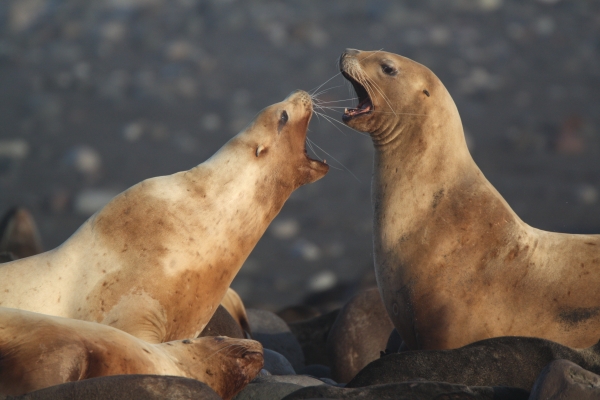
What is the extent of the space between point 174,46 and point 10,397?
1298cm

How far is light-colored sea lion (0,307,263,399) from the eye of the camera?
11.7ft

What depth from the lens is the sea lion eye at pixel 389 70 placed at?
557 cm

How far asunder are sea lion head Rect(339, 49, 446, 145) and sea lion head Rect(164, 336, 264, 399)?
1.86 metres

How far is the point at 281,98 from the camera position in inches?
528

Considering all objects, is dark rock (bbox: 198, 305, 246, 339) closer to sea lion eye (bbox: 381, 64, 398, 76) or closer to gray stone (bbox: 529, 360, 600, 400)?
sea lion eye (bbox: 381, 64, 398, 76)

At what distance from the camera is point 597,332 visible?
503 centimetres

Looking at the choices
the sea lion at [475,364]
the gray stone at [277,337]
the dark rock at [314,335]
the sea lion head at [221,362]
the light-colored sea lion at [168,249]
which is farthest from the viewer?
the dark rock at [314,335]

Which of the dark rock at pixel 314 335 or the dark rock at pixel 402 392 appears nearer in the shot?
the dark rock at pixel 402 392

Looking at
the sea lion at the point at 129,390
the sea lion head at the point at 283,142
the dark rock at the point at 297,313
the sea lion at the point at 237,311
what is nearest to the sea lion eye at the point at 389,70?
the sea lion head at the point at 283,142

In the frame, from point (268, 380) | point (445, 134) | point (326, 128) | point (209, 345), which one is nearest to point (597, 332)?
point (445, 134)

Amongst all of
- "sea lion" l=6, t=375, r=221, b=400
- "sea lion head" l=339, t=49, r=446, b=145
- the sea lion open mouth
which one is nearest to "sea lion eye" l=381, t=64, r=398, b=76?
"sea lion head" l=339, t=49, r=446, b=145

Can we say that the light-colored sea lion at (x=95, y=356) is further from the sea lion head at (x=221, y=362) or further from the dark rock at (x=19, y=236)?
the dark rock at (x=19, y=236)

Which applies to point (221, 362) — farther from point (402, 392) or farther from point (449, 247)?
point (449, 247)

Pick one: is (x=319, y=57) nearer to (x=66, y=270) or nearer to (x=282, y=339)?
(x=282, y=339)
